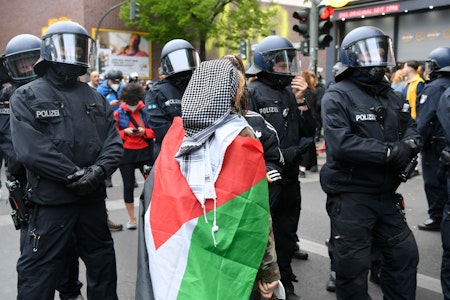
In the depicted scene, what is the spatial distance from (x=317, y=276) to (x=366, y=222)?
1.60 metres

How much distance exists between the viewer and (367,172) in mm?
3488

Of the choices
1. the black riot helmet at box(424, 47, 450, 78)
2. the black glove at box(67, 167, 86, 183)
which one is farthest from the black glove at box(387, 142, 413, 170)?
the black riot helmet at box(424, 47, 450, 78)

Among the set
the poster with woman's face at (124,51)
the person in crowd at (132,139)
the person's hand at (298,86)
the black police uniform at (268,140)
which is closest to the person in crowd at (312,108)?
the person in crowd at (132,139)

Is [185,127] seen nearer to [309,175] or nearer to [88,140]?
[88,140]

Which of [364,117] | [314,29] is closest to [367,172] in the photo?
[364,117]

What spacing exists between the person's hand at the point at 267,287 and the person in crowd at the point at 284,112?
190 centimetres

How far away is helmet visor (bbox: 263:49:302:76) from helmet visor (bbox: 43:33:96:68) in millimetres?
1635

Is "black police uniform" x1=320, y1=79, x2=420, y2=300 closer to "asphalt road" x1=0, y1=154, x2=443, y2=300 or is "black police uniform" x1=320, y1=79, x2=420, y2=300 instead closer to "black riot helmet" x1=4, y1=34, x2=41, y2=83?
"asphalt road" x1=0, y1=154, x2=443, y2=300

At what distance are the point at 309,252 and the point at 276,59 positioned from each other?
227cm

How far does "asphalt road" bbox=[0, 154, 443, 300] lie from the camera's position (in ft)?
14.8

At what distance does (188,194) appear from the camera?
2.24 metres

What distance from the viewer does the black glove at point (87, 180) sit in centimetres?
324

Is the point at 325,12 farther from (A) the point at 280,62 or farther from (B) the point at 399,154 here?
(B) the point at 399,154

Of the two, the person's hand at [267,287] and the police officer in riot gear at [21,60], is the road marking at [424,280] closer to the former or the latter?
the person's hand at [267,287]
